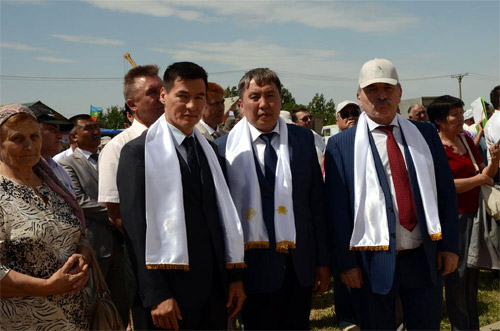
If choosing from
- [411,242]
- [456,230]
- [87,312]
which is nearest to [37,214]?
[87,312]

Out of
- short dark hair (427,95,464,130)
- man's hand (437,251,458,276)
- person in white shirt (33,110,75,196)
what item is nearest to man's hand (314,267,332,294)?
man's hand (437,251,458,276)

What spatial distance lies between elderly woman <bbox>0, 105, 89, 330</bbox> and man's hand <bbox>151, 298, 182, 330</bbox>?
452 millimetres

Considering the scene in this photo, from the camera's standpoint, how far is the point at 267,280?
353 cm

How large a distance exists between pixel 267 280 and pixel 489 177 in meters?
2.74

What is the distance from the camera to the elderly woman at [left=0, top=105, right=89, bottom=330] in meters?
2.87

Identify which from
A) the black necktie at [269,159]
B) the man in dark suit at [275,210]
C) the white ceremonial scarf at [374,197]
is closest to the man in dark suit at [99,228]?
the man in dark suit at [275,210]

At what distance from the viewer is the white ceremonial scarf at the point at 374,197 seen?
3545 mm

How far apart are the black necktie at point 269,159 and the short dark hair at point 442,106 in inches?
87.3

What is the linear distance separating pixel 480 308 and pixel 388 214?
382 cm

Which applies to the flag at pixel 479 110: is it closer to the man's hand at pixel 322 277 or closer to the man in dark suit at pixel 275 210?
the man in dark suit at pixel 275 210

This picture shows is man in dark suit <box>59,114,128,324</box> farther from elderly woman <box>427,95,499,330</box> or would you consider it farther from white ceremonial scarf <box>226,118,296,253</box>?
elderly woman <box>427,95,499,330</box>

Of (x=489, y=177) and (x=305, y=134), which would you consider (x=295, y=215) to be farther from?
(x=489, y=177)

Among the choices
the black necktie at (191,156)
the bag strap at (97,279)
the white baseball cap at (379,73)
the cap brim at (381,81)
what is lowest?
the bag strap at (97,279)

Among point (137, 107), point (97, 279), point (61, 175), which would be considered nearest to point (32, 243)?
point (97, 279)
